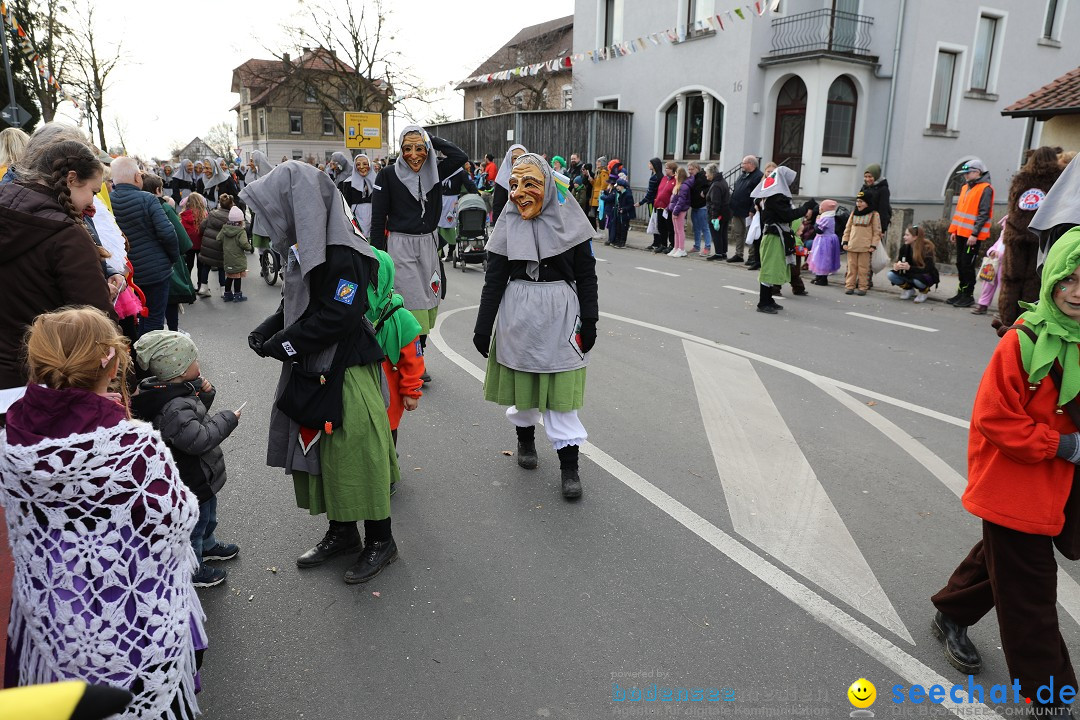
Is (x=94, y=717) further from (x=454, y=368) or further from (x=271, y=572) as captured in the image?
(x=454, y=368)

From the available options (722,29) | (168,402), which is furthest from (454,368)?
(722,29)

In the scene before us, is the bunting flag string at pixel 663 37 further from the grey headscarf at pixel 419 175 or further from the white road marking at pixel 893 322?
the grey headscarf at pixel 419 175

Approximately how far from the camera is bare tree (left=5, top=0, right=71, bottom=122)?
1188 inches

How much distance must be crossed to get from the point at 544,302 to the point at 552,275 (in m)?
0.18

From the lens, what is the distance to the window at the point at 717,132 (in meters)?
24.3

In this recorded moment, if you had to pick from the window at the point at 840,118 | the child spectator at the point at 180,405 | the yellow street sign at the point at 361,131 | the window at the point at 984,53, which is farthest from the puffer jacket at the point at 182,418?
the window at the point at 984,53

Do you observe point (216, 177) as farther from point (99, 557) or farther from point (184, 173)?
point (99, 557)

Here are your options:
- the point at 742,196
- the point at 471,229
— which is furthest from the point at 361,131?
the point at 742,196

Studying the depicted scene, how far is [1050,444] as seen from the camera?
8.43 feet

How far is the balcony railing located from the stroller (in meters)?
12.2

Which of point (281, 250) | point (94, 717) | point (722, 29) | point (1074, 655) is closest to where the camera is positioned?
point (94, 717)

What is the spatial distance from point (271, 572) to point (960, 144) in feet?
84.1

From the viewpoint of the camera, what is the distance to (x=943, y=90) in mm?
22969

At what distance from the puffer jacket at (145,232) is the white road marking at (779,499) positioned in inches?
197
